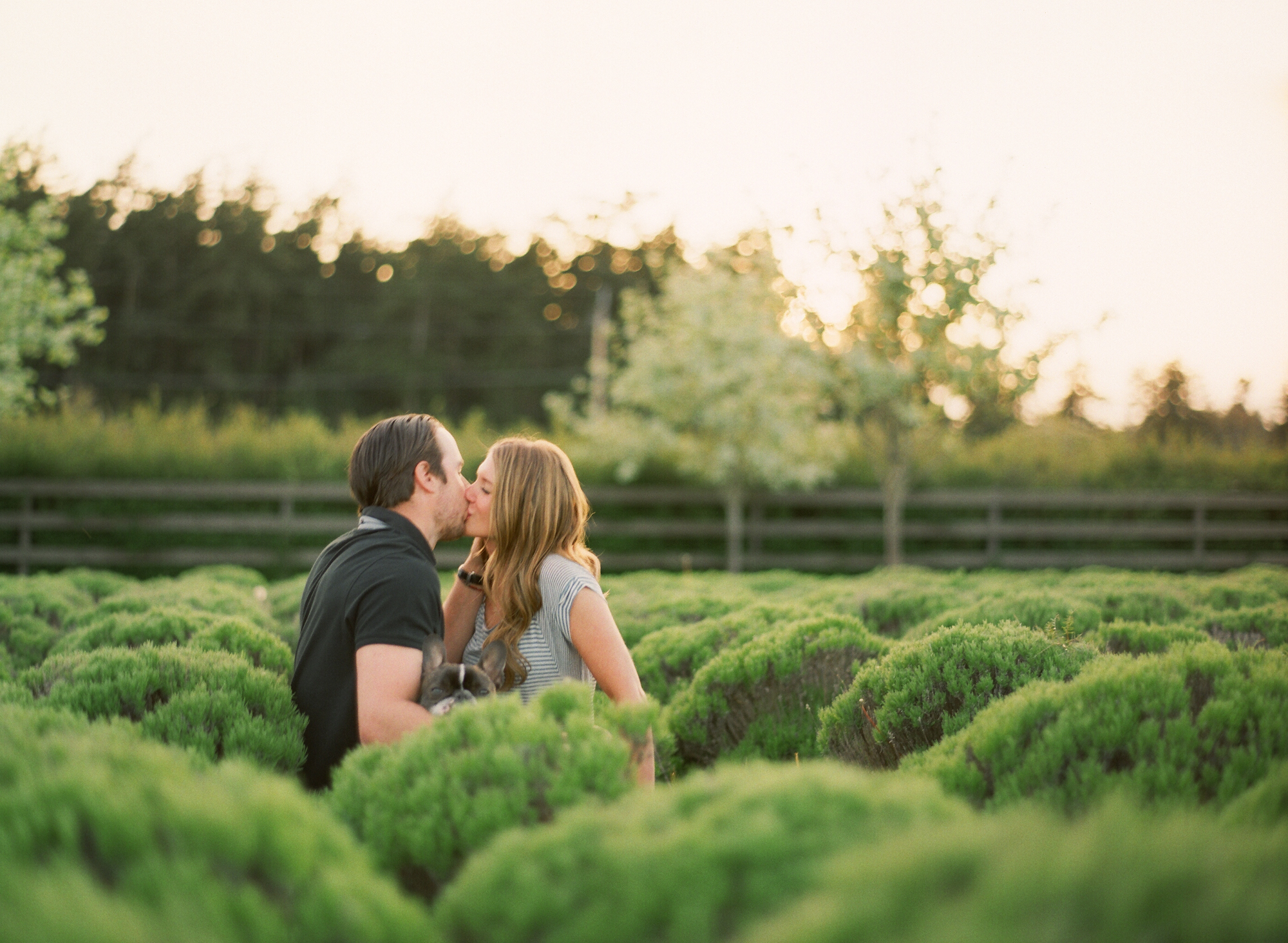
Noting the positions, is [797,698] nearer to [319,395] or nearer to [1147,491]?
[1147,491]

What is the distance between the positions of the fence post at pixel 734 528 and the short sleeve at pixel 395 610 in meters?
12.0

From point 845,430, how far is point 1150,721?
45.8 feet

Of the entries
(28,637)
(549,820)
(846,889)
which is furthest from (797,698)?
(28,637)

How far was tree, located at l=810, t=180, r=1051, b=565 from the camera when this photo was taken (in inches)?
484

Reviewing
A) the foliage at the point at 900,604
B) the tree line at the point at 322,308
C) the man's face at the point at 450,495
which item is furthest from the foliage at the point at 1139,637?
the tree line at the point at 322,308

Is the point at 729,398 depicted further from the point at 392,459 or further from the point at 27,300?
the point at 27,300

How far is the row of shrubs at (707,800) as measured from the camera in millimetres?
1141

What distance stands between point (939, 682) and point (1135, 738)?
901mm

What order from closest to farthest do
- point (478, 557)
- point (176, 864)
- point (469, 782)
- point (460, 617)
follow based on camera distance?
1. point (176, 864)
2. point (469, 782)
3. point (460, 617)
4. point (478, 557)

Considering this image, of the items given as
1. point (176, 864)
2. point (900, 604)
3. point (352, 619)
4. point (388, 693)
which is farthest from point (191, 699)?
point (900, 604)

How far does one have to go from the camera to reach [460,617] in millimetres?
3551

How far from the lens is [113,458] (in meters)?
14.8

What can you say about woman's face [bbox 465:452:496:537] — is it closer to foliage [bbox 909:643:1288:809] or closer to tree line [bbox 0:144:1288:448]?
foliage [bbox 909:643:1288:809]

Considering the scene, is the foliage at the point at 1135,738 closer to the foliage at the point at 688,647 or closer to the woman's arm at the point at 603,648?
the woman's arm at the point at 603,648
